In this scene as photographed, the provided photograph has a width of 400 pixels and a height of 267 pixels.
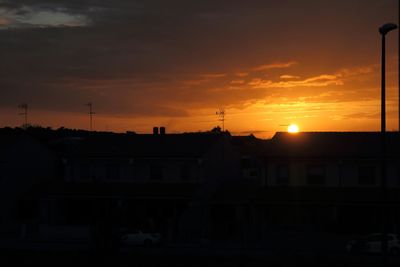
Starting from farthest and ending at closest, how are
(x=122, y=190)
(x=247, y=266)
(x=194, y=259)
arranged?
(x=122, y=190) < (x=194, y=259) < (x=247, y=266)

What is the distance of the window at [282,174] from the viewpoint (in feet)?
142

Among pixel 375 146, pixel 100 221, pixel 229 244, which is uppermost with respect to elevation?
pixel 375 146

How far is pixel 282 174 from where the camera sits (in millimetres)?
43531

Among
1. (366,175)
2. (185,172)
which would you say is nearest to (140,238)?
(185,172)

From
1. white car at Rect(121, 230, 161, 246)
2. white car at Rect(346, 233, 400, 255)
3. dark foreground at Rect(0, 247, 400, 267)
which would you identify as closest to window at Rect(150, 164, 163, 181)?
white car at Rect(121, 230, 161, 246)

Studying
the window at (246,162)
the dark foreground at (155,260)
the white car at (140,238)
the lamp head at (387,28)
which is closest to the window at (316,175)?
the white car at (140,238)

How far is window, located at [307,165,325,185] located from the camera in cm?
4288

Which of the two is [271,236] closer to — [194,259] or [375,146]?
[375,146]

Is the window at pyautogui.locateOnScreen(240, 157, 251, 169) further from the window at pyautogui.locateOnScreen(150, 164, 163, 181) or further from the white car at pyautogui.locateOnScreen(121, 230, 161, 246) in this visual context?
the white car at pyautogui.locateOnScreen(121, 230, 161, 246)

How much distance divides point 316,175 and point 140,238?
39.7 feet

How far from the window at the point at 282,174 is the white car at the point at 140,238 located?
937 centimetres

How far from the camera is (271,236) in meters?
38.8

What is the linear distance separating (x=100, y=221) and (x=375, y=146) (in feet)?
A: 71.9

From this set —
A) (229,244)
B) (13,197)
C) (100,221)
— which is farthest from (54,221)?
(100,221)
